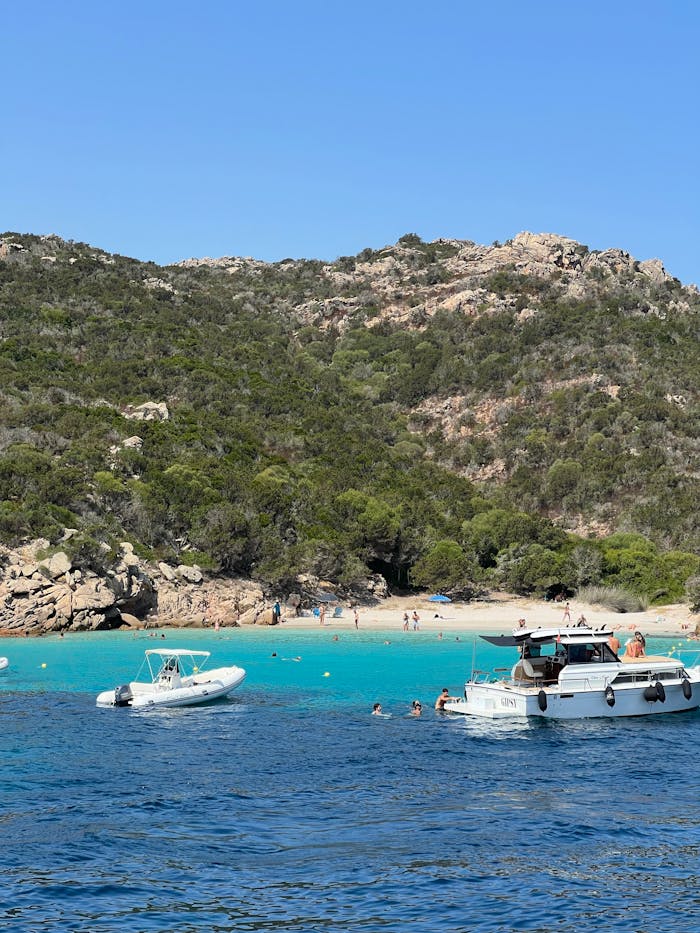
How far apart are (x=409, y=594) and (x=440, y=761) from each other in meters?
44.3

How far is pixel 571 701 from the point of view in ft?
96.8

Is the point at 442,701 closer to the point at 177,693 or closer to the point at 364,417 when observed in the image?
the point at 177,693

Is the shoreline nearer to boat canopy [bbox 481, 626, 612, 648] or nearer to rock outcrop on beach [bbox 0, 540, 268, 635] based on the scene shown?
rock outcrop on beach [bbox 0, 540, 268, 635]

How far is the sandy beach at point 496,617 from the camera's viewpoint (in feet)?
186

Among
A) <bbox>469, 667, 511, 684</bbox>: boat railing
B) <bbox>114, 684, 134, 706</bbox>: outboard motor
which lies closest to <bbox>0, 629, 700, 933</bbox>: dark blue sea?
<bbox>114, 684, 134, 706</bbox>: outboard motor

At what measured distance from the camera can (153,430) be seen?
78.4 meters

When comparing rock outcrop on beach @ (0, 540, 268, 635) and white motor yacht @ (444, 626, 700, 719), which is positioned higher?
rock outcrop on beach @ (0, 540, 268, 635)

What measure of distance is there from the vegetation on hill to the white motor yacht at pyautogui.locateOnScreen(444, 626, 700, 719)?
1265 inches

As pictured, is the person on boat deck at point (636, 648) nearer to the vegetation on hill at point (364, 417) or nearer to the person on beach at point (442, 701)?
the person on beach at point (442, 701)

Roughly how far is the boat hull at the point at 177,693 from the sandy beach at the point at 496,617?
75.4 feet

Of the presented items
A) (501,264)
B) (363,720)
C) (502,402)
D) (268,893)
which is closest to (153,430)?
(502,402)

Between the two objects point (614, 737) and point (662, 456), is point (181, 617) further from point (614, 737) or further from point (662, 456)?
point (662, 456)

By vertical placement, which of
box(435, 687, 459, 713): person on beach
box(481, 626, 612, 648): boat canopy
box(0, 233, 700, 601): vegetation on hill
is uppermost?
box(0, 233, 700, 601): vegetation on hill

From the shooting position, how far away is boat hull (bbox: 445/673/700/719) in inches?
1156
